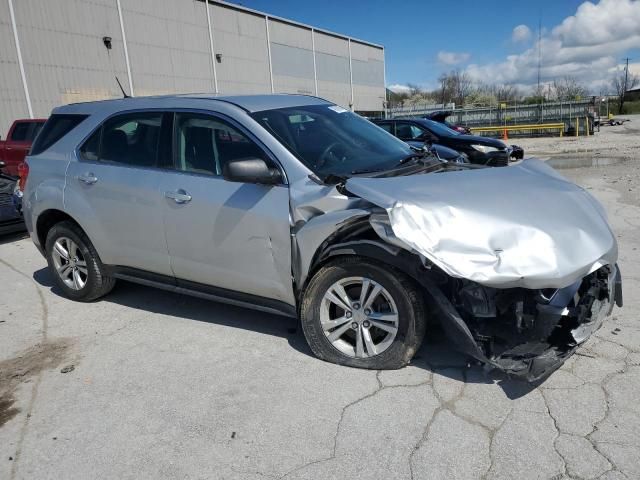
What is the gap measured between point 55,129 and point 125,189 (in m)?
1.30

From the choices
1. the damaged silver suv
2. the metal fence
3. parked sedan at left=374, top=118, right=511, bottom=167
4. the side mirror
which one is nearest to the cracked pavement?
the damaged silver suv

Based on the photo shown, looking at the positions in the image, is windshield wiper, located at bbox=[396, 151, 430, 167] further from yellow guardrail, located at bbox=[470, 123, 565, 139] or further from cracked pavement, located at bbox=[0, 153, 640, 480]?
yellow guardrail, located at bbox=[470, 123, 565, 139]

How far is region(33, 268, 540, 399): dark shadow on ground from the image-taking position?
3283mm

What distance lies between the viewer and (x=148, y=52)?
27547 millimetres

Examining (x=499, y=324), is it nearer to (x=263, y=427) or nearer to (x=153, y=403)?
(x=263, y=427)

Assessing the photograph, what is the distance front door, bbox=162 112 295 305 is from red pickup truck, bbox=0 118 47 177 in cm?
997

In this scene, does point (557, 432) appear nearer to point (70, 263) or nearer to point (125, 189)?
point (125, 189)

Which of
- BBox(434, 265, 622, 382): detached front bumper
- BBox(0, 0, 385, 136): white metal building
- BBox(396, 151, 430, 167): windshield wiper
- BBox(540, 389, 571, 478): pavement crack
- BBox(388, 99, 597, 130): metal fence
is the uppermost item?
BBox(0, 0, 385, 136): white metal building

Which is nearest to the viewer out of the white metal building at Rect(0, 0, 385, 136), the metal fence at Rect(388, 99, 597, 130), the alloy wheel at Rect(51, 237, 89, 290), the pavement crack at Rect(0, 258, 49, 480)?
the pavement crack at Rect(0, 258, 49, 480)

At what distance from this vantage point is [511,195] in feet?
10.3

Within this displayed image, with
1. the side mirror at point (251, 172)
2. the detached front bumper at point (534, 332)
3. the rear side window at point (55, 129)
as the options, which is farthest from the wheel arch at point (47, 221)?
the detached front bumper at point (534, 332)

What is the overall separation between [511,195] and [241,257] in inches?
72.3

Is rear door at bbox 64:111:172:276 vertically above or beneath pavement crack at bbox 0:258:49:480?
above

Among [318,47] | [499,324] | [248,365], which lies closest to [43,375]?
[248,365]
